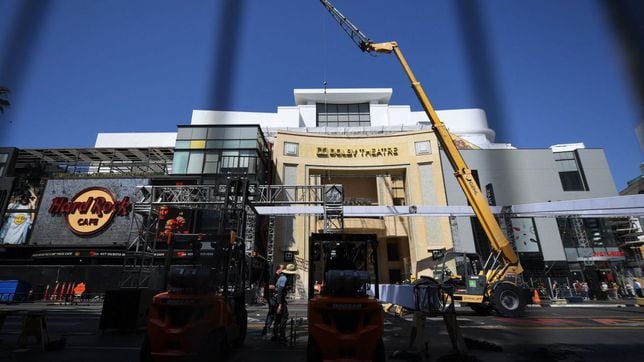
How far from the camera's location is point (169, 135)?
51.9 metres

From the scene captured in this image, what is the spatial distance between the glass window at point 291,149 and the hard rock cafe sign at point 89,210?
569 inches

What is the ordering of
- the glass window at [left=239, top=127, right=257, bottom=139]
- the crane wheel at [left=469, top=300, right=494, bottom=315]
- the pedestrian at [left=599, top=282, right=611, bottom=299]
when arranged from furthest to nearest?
1. the glass window at [left=239, top=127, right=257, bottom=139]
2. the pedestrian at [left=599, top=282, right=611, bottom=299]
3. the crane wheel at [left=469, top=300, right=494, bottom=315]

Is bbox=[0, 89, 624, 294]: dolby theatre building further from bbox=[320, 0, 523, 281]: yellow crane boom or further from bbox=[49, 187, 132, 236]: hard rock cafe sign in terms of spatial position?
bbox=[320, 0, 523, 281]: yellow crane boom

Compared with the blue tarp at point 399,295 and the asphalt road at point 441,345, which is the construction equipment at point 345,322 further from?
the blue tarp at point 399,295

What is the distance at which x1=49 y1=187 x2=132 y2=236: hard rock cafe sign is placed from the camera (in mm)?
26734

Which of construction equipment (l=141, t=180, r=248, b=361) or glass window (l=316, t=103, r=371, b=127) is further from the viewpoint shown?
glass window (l=316, t=103, r=371, b=127)

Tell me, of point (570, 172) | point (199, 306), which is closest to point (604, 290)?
point (570, 172)

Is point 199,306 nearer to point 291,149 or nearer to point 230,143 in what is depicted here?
point 230,143

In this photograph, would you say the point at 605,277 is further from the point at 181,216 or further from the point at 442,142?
the point at 181,216

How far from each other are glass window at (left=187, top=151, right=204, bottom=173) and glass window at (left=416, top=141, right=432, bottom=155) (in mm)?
20556

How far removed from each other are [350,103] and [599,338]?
144ft

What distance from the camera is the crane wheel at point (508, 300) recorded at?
545 inches

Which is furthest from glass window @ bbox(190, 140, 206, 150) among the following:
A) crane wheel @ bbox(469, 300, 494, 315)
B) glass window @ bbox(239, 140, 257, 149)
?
crane wheel @ bbox(469, 300, 494, 315)

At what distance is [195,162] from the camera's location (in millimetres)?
28516
